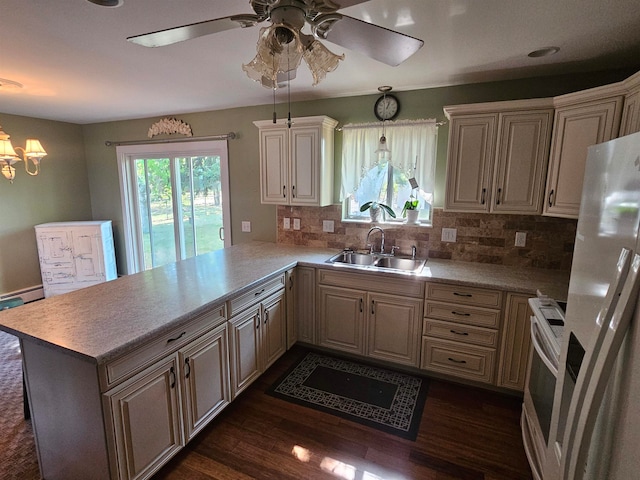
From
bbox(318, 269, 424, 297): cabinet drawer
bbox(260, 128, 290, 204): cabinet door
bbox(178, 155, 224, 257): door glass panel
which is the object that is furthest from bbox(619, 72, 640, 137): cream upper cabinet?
bbox(178, 155, 224, 257): door glass panel

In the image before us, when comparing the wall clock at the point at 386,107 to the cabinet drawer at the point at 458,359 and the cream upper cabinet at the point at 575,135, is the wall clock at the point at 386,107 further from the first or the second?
the cabinet drawer at the point at 458,359

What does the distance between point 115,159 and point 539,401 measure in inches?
202

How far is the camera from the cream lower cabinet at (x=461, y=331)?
229cm

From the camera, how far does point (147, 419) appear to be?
61.0 inches

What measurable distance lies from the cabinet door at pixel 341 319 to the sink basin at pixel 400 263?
1.53 feet

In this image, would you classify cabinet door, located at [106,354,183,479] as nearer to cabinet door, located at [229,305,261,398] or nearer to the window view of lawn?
cabinet door, located at [229,305,261,398]

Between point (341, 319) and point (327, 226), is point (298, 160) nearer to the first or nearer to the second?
point (327, 226)

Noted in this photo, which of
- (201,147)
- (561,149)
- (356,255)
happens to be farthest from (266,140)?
(561,149)

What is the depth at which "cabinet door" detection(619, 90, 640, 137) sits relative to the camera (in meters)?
1.71

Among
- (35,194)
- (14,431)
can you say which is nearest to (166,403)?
(14,431)

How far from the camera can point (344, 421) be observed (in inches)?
83.9

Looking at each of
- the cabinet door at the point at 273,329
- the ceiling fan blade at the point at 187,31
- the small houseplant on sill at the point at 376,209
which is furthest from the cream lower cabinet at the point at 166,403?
the small houseplant on sill at the point at 376,209

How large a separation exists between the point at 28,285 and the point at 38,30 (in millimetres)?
3806

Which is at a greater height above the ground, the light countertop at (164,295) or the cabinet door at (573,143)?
the cabinet door at (573,143)
